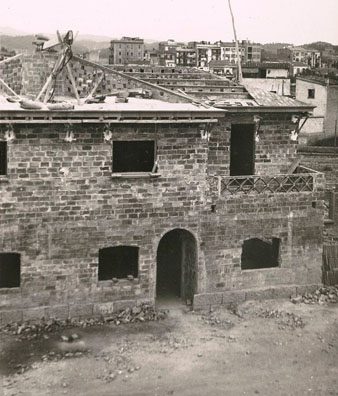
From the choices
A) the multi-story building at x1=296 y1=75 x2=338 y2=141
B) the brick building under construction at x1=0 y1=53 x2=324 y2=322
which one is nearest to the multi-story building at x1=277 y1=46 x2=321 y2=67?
the multi-story building at x1=296 y1=75 x2=338 y2=141

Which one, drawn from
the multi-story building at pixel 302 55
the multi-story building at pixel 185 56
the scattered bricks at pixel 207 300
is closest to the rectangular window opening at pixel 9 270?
the scattered bricks at pixel 207 300

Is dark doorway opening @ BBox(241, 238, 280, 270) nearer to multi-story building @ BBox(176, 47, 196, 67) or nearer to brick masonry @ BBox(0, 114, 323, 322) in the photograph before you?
brick masonry @ BBox(0, 114, 323, 322)

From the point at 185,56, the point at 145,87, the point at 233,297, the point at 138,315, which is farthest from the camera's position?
the point at 185,56

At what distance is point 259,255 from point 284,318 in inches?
240

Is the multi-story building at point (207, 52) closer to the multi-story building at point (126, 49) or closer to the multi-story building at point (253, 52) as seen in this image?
the multi-story building at point (253, 52)

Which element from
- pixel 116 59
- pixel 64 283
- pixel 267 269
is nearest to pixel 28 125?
pixel 64 283

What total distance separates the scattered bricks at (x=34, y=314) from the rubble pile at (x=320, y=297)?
10.2m

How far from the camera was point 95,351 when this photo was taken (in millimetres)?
19969

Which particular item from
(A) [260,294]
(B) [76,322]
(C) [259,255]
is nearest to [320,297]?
(A) [260,294]

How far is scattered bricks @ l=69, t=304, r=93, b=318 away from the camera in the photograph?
73.0ft

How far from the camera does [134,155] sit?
23172mm

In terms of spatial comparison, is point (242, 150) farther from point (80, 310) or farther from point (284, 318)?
point (80, 310)

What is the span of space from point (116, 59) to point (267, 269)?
113501 millimetres

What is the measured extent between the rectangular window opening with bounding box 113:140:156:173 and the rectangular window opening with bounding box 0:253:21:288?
5.23 metres
